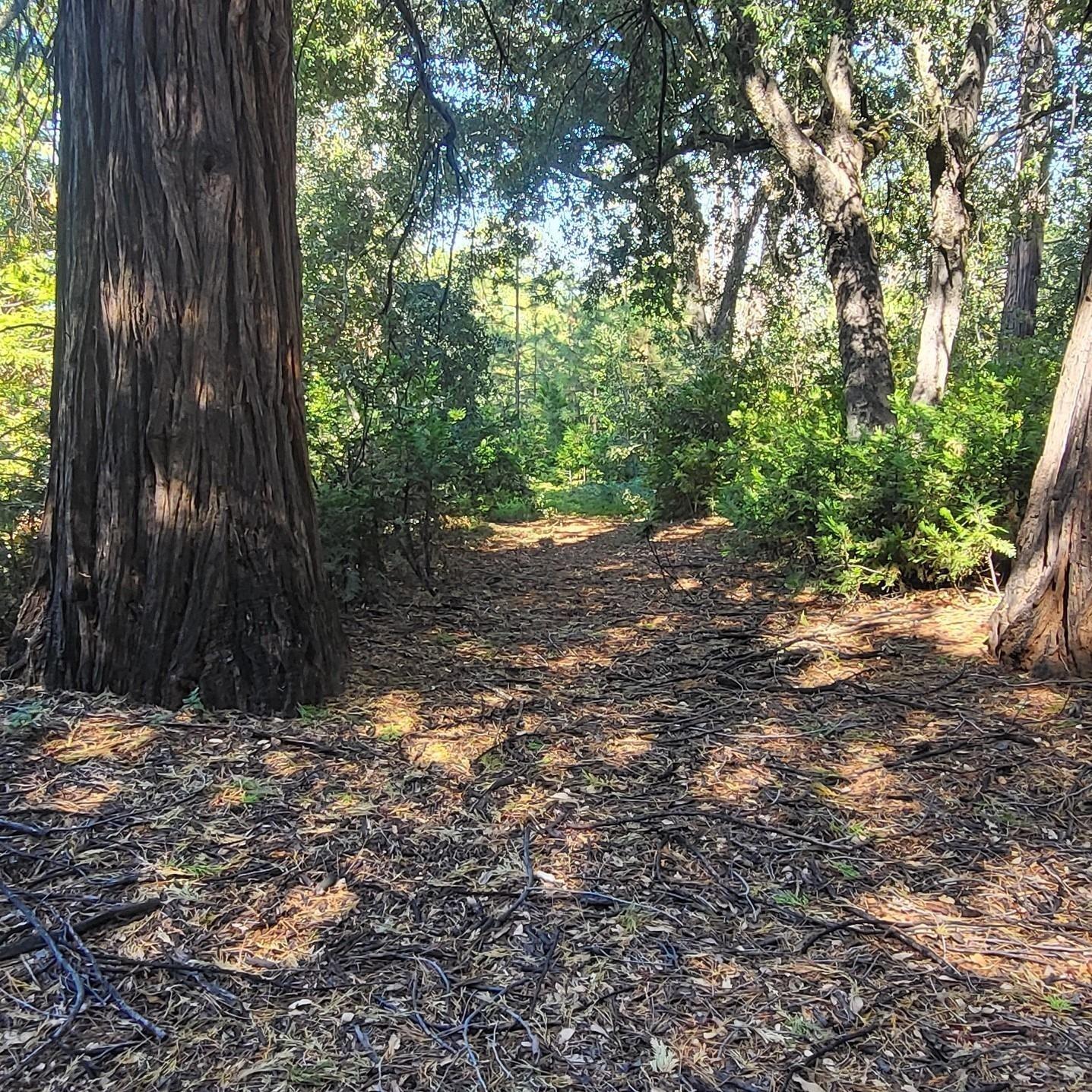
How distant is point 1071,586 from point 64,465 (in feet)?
14.3

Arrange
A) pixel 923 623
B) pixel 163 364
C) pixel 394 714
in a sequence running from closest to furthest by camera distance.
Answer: pixel 163 364 < pixel 394 714 < pixel 923 623

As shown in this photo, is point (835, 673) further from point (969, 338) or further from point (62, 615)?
point (969, 338)

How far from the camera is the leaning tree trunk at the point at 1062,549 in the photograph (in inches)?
143

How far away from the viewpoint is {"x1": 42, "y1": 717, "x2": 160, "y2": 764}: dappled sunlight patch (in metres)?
2.68

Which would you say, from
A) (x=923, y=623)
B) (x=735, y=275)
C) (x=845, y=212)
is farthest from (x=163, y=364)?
(x=735, y=275)

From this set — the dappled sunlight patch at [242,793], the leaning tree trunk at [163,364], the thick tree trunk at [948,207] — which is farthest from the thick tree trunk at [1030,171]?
the dappled sunlight patch at [242,793]

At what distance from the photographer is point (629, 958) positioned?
6.60 ft

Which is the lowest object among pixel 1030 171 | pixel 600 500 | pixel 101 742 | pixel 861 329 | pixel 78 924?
pixel 78 924

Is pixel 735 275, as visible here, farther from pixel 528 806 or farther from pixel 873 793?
pixel 528 806

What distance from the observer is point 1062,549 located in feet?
12.1

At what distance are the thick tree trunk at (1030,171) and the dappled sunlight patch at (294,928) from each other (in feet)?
28.1

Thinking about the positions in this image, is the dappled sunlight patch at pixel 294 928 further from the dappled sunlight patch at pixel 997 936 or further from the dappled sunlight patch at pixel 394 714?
the dappled sunlight patch at pixel 997 936

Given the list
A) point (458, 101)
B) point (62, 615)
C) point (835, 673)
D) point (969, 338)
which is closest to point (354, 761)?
point (62, 615)

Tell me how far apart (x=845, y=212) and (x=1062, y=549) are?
424 centimetres
